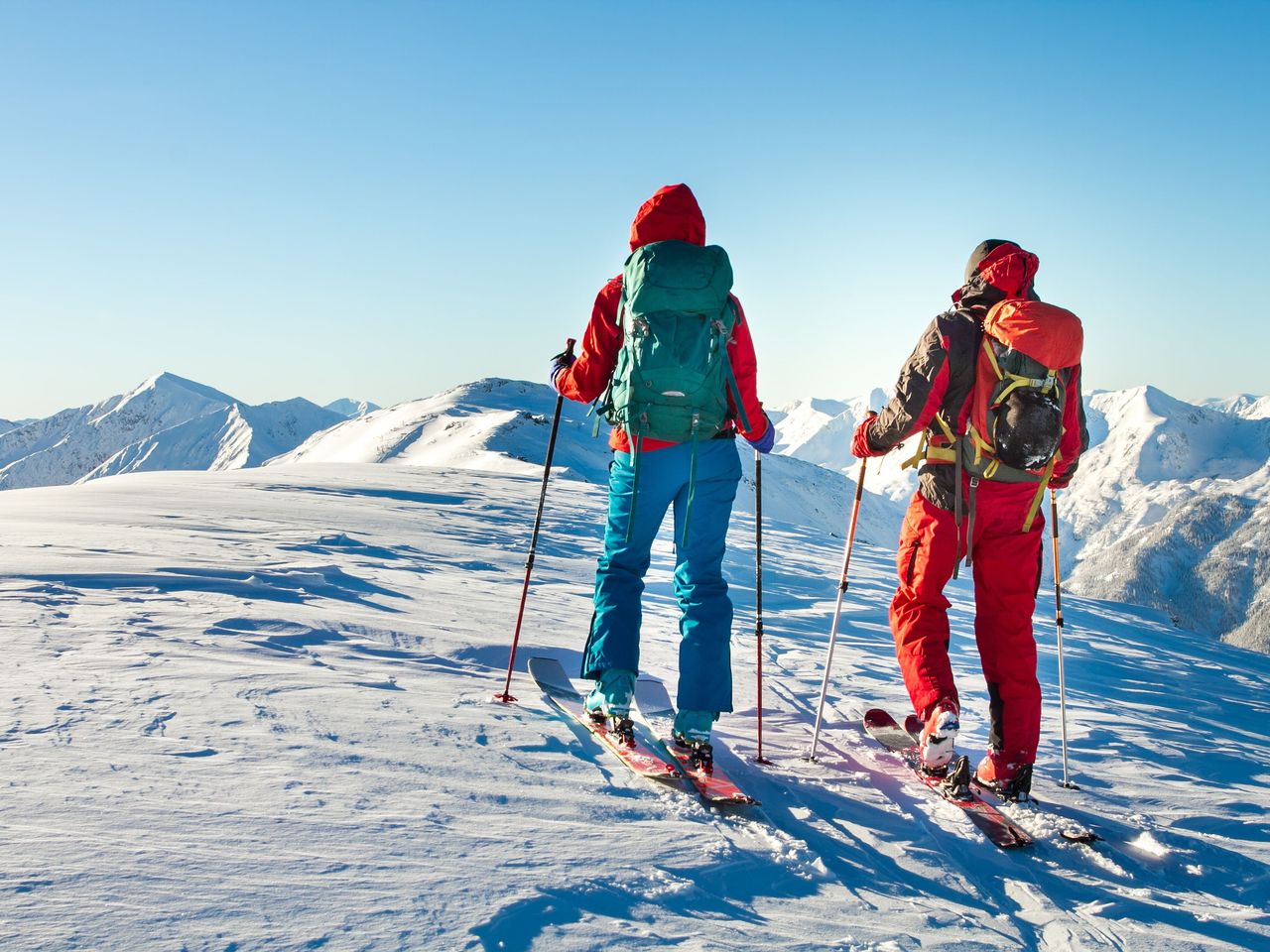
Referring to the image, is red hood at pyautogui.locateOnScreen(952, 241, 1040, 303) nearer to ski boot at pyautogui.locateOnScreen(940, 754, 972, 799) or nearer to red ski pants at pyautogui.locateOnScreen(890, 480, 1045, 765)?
red ski pants at pyautogui.locateOnScreen(890, 480, 1045, 765)

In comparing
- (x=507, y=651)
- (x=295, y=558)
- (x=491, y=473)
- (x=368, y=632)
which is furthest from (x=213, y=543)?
(x=491, y=473)

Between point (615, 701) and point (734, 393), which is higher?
point (734, 393)

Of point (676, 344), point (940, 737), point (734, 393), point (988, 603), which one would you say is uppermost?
point (676, 344)

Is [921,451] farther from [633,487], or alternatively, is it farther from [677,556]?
[633,487]

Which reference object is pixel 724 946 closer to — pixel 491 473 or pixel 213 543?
pixel 213 543

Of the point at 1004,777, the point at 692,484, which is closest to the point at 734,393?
the point at 692,484

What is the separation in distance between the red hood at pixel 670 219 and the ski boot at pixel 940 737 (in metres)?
2.51

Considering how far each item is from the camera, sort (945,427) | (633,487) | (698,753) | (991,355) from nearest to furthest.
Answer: (698,753) → (633,487) → (991,355) → (945,427)

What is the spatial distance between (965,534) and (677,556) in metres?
1.45

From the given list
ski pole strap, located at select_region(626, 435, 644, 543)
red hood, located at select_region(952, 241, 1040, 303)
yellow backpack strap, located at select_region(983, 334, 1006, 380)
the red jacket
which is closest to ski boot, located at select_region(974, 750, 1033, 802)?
yellow backpack strap, located at select_region(983, 334, 1006, 380)

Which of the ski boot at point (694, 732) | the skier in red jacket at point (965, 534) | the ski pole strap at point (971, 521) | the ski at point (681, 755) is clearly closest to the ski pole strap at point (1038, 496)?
the skier in red jacket at point (965, 534)

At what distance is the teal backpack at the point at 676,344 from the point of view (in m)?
3.69

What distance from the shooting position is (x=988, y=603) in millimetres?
4020

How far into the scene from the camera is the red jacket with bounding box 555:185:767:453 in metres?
3.89
